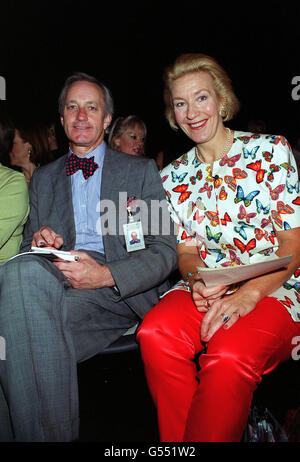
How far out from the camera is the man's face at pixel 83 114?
2080 millimetres

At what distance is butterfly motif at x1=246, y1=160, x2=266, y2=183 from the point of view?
1673 millimetres

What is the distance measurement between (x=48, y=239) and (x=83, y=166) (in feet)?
1.49

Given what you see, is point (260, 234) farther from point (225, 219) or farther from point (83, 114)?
point (83, 114)

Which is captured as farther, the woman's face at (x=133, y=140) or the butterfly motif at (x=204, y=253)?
the woman's face at (x=133, y=140)

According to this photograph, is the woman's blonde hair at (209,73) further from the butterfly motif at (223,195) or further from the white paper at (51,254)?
the white paper at (51,254)

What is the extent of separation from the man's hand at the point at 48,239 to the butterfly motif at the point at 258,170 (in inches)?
36.9

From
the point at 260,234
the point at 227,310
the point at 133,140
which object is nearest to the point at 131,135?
the point at 133,140

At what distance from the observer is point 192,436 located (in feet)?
4.37

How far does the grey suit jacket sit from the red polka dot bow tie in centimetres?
5

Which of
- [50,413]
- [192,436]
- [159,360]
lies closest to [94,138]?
[159,360]

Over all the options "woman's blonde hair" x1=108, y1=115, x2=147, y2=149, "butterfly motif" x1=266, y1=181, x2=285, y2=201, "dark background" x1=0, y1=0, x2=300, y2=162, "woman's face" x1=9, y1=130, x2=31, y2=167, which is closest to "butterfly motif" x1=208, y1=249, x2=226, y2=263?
"butterfly motif" x1=266, y1=181, x2=285, y2=201

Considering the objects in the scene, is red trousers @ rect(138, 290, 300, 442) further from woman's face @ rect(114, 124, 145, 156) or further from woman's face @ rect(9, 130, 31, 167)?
woman's face @ rect(114, 124, 145, 156)

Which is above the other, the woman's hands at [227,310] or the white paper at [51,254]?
the white paper at [51,254]

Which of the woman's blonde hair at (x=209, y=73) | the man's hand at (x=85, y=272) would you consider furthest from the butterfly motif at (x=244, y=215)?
the man's hand at (x=85, y=272)
